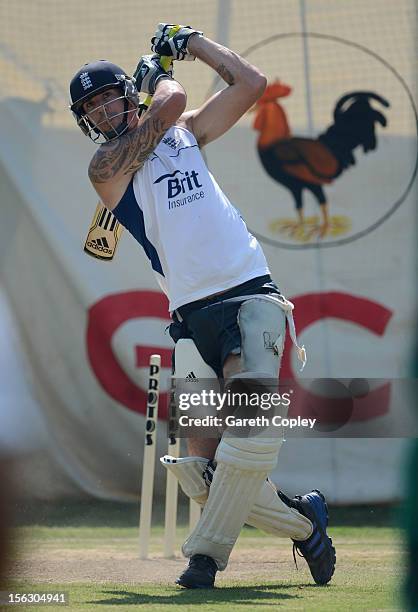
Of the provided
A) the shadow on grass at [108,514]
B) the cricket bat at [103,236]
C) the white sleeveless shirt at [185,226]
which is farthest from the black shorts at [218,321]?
the shadow on grass at [108,514]

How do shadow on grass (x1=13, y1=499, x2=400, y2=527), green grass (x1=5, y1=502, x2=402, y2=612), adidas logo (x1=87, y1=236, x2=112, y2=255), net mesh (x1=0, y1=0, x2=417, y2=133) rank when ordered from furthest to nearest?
1. net mesh (x1=0, y1=0, x2=417, y2=133)
2. shadow on grass (x1=13, y1=499, x2=400, y2=527)
3. adidas logo (x1=87, y1=236, x2=112, y2=255)
4. green grass (x1=5, y1=502, x2=402, y2=612)

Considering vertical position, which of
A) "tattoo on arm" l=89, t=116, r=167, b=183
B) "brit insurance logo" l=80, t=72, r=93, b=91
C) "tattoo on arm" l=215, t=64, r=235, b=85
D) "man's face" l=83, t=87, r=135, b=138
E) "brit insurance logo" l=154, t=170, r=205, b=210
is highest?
"tattoo on arm" l=215, t=64, r=235, b=85

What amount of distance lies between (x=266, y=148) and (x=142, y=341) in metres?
1.46

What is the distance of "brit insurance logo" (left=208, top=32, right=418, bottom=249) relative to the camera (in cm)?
744

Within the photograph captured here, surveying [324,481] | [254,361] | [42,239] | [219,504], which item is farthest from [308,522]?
[42,239]

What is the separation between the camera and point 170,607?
350 cm

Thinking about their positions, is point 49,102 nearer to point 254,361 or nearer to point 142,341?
point 142,341

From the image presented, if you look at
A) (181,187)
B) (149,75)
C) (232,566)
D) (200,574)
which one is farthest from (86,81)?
(232,566)

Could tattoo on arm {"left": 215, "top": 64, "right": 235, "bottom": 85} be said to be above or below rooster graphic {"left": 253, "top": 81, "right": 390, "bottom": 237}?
above

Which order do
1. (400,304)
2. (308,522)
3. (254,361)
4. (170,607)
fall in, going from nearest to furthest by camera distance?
1. (170,607)
2. (254,361)
3. (308,522)
4. (400,304)

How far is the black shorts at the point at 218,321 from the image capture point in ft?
13.4

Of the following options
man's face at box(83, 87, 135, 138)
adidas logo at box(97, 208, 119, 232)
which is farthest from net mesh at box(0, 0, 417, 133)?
man's face at box(83, 87, 135, 138)

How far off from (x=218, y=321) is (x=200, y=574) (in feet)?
2.87

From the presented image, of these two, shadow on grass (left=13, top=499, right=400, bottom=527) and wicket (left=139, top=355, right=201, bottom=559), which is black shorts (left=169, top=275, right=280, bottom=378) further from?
shadow on grass (left=13, top=499, right=400, bottom=527)
